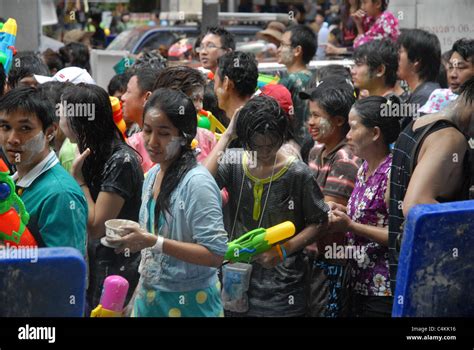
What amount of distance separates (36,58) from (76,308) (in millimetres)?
4250

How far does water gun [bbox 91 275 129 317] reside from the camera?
427 centimetres

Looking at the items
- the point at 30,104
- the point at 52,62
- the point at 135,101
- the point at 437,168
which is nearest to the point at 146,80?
the point at 135,101

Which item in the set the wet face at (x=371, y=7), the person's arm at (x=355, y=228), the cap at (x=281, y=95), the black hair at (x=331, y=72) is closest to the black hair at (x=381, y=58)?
the black hair at (x=331, y=72)

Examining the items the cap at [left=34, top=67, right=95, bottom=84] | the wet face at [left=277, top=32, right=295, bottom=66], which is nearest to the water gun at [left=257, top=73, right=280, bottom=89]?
the wet face at [left=277, top=32, right=295, bottom=66]

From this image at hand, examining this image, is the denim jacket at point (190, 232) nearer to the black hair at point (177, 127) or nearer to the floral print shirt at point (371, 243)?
the black hair at point (177, 127)

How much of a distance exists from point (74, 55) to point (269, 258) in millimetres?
6911

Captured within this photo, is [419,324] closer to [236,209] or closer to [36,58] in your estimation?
[236,209]

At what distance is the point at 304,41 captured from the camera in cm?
849

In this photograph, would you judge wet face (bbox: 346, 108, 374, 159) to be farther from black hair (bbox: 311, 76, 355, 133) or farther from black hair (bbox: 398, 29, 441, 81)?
black hair (bbox: 398, 29, 441, 81)

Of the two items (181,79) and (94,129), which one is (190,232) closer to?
(94,129)

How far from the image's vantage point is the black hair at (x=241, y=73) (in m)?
6.22

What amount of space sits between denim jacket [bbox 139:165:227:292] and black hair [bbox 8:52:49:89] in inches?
128

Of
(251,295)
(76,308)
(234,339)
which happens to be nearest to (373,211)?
(251,295)

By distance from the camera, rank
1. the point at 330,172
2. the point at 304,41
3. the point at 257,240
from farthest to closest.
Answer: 1. the point at 304,41
2. the point at 330,172
3. the point at 257,240
